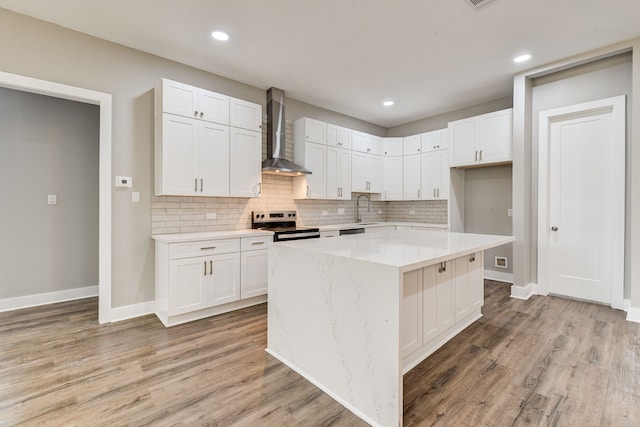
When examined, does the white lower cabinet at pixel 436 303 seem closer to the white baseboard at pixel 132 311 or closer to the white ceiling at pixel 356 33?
the white ceiling at pixel 356 33

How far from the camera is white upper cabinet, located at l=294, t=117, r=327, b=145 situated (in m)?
4.48

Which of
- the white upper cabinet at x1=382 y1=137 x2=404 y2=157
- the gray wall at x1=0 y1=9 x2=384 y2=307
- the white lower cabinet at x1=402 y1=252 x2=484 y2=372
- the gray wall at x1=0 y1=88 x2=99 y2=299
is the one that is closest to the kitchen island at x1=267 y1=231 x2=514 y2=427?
the white lower cabinet at x1=402 y1=252 x2=484 y2=372

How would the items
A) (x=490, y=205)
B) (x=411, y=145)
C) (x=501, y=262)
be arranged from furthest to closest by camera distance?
(x=411, y=145)
(x=490, y=205)
(x=501, y=262)

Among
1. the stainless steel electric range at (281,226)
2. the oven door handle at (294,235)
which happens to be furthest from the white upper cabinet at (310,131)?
the oven door handle at (294,235)

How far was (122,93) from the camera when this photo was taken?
311 centimetres

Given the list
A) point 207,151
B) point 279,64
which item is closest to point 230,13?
point 279,64

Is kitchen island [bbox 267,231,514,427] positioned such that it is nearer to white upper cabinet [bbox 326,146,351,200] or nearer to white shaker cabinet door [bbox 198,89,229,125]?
white shaker cabinet door [bbox 198,89,229,125]

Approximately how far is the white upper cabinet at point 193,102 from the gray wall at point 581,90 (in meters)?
3.99

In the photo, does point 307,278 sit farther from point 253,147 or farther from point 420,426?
point 253,147

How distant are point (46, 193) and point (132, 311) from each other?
75.3 inches

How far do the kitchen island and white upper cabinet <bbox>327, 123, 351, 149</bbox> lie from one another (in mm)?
2713

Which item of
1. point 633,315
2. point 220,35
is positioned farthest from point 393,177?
point 220,35

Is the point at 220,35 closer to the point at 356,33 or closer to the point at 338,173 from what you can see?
the point at 356,33

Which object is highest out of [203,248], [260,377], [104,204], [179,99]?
[179,99]
